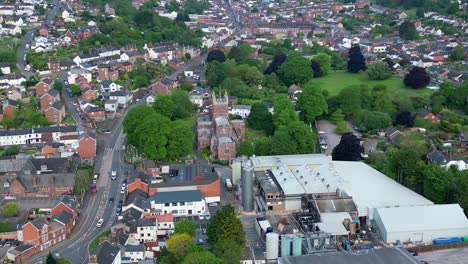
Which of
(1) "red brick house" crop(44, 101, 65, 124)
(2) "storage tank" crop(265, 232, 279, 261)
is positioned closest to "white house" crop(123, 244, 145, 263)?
(2) "storage tank" crop(265, 232, 279, 261)

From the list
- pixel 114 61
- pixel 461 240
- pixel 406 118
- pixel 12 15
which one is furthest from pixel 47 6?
pixel 461 240

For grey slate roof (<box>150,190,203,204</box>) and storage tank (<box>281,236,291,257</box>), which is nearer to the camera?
storage tank (<box>281,236,291,257</box>)

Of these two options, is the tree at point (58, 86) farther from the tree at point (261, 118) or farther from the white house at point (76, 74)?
the tree at point (261, 118)

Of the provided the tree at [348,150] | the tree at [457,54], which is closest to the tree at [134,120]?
the tree at [348,150]

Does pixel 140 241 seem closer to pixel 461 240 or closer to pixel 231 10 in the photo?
pixel 461 240

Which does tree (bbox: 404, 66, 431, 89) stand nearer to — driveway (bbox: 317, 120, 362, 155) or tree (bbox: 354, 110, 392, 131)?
driveway (bbox: 317, 120, 362, 155)

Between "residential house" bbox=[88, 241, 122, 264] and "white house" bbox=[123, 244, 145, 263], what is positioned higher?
"residential house" bbox=[88, 241, 122, 264]
